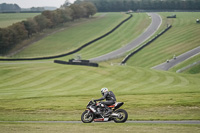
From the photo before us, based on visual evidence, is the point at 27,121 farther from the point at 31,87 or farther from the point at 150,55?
the point at 150,55

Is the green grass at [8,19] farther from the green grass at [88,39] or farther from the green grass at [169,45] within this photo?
the green grass at [169,45]

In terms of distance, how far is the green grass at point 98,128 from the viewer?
18219 millimetres

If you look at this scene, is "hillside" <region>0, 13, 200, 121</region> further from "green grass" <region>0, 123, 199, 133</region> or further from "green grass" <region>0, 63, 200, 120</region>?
"green grass" <region>0, 123, 199, 133</region>

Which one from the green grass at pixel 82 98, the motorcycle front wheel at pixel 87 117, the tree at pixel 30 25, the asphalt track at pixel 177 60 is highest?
the tree at pixel 30 25

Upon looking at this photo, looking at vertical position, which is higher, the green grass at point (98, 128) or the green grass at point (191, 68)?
the green grass at point (98, 128)

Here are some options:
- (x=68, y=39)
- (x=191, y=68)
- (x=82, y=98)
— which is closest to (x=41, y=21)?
(x=68, y=39)

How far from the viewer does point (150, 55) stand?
307 ft

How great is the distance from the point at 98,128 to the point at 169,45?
3398 inches

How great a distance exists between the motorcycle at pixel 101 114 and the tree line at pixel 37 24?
3351 inches

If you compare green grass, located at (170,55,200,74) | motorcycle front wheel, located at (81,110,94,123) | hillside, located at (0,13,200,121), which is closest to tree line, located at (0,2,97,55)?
hillside, located at (0,13,200,121)

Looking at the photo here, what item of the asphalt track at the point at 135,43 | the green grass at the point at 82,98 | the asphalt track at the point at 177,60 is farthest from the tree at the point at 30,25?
the green grass at the point at 82,98

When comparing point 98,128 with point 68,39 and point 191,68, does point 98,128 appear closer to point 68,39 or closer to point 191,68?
point 191,68

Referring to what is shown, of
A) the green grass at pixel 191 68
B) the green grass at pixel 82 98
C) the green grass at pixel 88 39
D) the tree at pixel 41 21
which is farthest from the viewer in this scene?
the tree at pixel 41 21

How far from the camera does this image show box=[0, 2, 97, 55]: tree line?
105 metres
